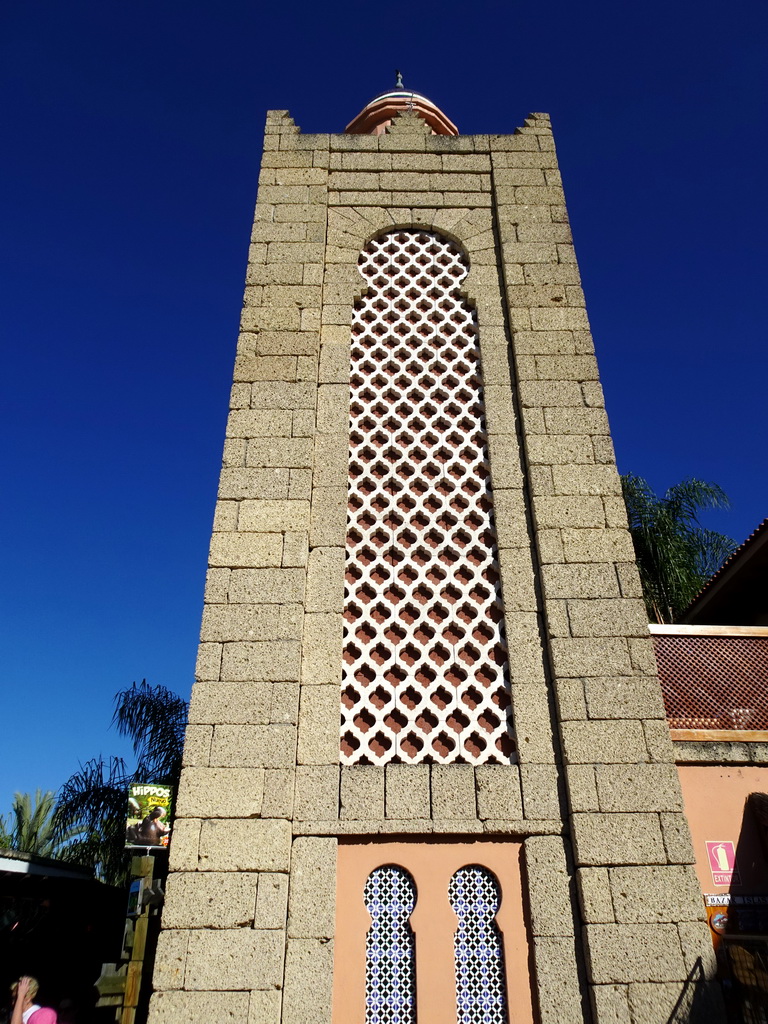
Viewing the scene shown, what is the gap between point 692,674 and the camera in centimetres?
486

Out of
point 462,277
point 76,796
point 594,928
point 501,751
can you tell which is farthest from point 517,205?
point 76,796

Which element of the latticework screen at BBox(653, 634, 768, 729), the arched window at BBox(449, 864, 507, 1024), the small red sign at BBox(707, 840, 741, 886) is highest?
the latticework screen at BBox(653, 634, 768, 729)

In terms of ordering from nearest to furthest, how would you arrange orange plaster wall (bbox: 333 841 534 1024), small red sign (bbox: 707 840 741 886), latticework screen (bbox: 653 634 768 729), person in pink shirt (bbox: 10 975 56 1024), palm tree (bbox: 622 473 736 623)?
orange plaster wall (bbox: 333 841 534 1024), small red sign (bbox: 707 840 741 886), person in pink shirt (bbox: 10 975 56 1024), latticework screen (bbox: 653 634 768 729), palm tree (bbox: 622 473 736 623)

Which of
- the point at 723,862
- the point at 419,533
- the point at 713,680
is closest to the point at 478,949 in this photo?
the point at 723,862

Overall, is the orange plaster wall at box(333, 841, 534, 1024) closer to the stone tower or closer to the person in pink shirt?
the stone tower

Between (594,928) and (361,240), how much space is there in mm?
5235

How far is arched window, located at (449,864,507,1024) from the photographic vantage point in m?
3.67

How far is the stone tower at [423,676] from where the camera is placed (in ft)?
12.1

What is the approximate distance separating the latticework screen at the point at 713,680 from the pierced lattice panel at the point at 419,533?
111 cm

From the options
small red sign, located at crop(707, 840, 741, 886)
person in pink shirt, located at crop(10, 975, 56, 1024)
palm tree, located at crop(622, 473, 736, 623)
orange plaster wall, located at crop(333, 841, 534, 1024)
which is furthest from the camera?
palm tree, located at crop(622, 473, 736, 623)

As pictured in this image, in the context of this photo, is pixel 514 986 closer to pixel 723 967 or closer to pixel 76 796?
pixel 723 967

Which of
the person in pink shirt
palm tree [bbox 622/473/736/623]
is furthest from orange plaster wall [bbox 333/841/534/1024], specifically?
palm tree [bbox 622/473/736/623]

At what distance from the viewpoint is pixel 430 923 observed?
3830mm

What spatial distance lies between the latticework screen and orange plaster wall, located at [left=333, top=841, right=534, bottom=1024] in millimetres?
1417
